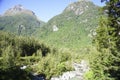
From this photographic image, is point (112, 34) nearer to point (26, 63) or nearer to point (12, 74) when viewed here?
point (12, 74)

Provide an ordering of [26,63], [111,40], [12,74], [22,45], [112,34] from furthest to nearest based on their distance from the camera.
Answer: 1. [22,45]
2. [26,63]
3. [12,74]
4. [111,40]
5. [112,34]

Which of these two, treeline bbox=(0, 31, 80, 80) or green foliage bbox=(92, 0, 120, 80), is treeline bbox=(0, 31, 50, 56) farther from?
green foliage bbox=(92, 0, 120, 80)

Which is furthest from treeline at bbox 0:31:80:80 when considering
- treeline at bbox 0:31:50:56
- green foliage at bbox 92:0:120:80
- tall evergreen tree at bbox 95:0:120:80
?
tall evergreen tree at bbox 95:0:120:80

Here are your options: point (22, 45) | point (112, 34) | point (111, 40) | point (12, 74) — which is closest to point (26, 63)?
point (22, 45)

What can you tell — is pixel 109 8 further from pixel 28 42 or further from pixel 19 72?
pixel 28 42

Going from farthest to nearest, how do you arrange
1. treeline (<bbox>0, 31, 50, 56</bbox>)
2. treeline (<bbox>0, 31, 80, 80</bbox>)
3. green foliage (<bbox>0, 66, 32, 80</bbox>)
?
treeline (<bbox>0, 31, 50, 56</bbox>) < treeline (<bbox>0, 31, 80, 80</bbox>) < green foliage (<bbox>0, 66, 32, 80</bbox>)

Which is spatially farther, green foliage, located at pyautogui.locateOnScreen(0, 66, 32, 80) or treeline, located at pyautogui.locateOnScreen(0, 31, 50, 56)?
treeline, located at pyautogui.locateOnScreen(0, 31, 50, 56)

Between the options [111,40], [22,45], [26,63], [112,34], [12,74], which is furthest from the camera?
[22,45]

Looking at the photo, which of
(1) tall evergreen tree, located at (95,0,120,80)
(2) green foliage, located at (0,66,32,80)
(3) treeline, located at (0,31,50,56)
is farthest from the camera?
(3) treeline, located at (0,31,50,56)

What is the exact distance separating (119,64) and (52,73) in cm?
4754

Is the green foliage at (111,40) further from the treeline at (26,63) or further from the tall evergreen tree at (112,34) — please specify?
the treeline at (26,63)


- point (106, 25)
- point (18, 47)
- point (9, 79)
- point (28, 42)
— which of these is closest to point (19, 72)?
point (9, 79)

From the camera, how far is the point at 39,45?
15400cm

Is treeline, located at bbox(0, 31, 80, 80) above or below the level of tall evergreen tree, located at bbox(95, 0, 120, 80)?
below
